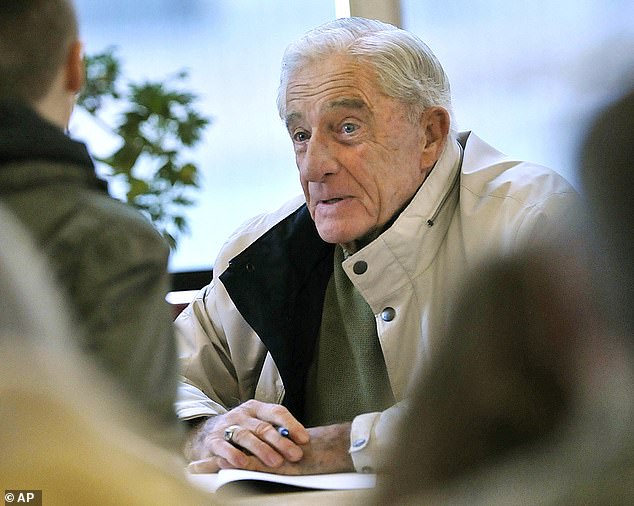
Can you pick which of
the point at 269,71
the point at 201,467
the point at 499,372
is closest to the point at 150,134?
the point at 201,467

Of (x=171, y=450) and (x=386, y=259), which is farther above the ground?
(x=171, y=450)

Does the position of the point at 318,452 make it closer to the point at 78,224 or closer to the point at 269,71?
the point at 78,224

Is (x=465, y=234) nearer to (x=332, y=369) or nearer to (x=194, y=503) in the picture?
(x=332, y=369)

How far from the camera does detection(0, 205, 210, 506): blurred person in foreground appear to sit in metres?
0.21

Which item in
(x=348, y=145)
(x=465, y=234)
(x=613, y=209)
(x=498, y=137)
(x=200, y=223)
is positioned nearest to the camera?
(x=613, y=209)

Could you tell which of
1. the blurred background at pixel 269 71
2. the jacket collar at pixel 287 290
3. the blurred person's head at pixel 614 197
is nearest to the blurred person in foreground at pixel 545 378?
the blurred person's head at pixel 614 197

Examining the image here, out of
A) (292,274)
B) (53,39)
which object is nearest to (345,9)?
(292,274)

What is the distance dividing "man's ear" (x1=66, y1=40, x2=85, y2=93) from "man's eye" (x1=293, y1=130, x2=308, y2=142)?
83 cm

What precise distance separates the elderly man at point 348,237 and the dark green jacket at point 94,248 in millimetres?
688

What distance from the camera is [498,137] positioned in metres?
1.50

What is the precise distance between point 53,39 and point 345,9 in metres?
1.71

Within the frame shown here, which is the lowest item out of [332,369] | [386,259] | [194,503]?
[332,369]

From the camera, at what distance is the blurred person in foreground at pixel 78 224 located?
0.76ft

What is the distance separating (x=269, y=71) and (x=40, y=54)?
5.70ft
